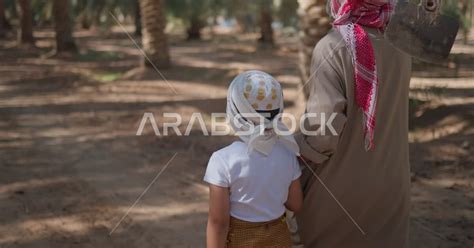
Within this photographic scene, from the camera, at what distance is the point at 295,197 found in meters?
2.71

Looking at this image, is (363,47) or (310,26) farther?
(310,26)

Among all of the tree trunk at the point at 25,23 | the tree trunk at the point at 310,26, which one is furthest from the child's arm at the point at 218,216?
the tree trunk at the point at 25,23

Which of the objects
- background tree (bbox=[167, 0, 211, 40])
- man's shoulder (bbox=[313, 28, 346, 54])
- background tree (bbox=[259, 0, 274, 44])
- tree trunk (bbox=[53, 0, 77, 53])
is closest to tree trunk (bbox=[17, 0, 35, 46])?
tree trunk (bbox=[53, 0, 77, 53])

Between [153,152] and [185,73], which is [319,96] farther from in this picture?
[185,73]

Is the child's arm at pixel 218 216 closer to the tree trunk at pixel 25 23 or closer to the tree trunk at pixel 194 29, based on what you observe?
the tree trunk at pixel 25 23

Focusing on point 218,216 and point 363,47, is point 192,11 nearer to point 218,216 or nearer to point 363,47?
point 363,47

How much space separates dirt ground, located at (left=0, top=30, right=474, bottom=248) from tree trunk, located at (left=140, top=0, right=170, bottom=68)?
17.9 inches

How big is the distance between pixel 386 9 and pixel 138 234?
2.73m

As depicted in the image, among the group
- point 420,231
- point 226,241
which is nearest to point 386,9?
point 226,241

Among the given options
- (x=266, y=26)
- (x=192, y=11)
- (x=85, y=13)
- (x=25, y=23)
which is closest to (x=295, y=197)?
(x=266, y=26)

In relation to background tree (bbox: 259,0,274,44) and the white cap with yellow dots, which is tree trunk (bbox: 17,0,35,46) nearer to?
background tree (bbox: 259,0,274,44)

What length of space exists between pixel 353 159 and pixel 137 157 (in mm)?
4289

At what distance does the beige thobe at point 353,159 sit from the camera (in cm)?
265

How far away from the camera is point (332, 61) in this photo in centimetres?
266
